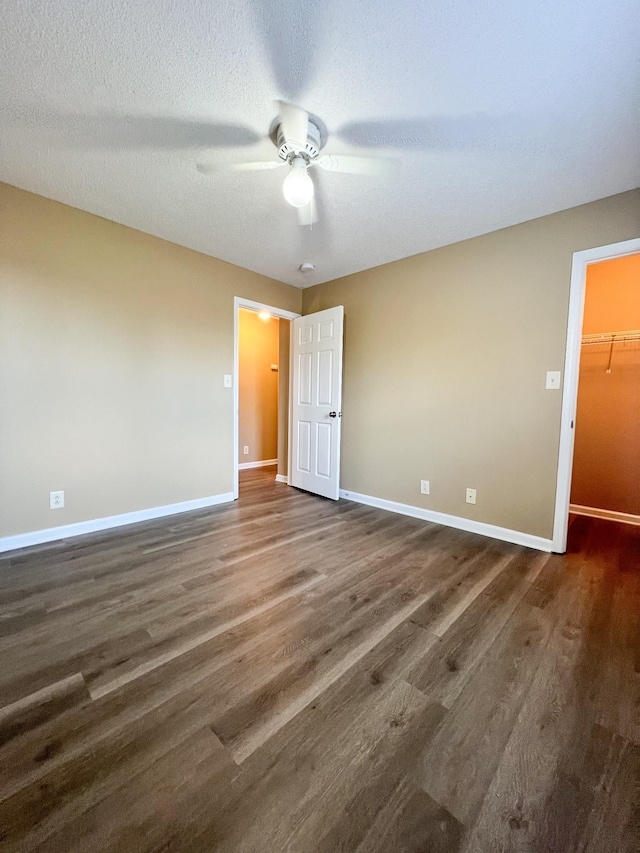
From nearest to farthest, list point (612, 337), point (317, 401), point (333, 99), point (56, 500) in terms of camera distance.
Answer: point (333, 99) → point (56, 500) → point (612, 337) → point (317, 401)

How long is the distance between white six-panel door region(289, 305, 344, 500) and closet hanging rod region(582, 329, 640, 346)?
2.43m

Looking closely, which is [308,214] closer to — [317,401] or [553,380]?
[317,401]

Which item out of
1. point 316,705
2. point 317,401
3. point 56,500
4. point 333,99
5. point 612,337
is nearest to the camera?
point 316,705

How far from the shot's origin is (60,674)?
50.4 inches

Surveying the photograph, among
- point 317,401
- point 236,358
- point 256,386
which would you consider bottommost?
point 317,401

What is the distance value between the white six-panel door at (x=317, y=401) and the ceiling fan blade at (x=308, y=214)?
40.1 inches

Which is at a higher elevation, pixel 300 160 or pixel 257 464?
pixel 300 160

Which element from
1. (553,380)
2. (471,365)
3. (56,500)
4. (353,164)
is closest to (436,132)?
(353,164)

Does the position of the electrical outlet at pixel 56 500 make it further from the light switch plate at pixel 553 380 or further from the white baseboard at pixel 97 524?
the light switch plate at pixel 553 380

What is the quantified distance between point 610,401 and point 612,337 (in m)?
0.60

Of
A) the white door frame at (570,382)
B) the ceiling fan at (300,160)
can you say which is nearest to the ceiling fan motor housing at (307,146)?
the ceiling fan at (300,160)

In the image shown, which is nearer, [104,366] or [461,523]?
[104,366]

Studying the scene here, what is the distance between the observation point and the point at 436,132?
1675 mm

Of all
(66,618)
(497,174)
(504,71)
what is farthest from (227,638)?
(497,174)
